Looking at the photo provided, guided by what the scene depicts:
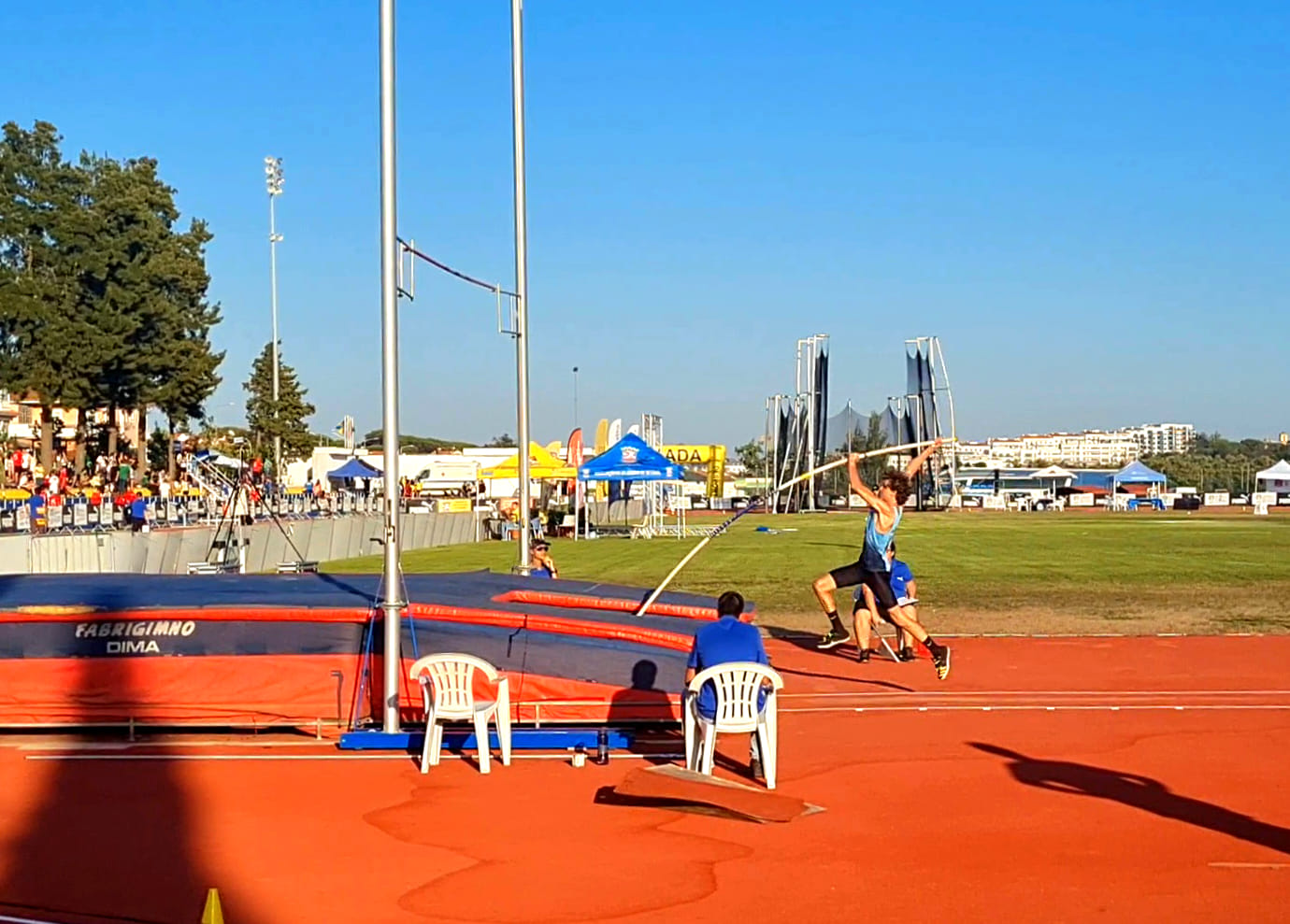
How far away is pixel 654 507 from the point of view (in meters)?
60.2

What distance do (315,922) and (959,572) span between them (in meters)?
26.6

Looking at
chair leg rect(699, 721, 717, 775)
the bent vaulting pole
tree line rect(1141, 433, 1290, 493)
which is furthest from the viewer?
tree line rect(1141, 433, 1290, 493)

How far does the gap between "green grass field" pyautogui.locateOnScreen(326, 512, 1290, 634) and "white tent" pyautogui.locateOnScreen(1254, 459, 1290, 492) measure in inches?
2292

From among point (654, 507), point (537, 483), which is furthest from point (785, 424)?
point (654, 507)

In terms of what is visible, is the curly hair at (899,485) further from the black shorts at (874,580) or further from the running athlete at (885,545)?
the black shorts at (874,580)

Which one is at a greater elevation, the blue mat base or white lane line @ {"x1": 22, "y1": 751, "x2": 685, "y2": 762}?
the blue mat base

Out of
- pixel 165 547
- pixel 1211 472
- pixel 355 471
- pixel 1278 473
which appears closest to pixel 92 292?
pixel 355 471

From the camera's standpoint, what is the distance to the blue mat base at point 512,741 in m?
12.1

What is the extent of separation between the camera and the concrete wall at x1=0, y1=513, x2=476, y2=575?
27.4 meters

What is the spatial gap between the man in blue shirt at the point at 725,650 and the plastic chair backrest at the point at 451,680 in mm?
1602

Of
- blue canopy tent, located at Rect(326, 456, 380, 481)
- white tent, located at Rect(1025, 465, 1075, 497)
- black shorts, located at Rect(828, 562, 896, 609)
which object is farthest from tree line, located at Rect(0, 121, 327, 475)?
white tent, located at Rect(1025, 465, 1075, 497)

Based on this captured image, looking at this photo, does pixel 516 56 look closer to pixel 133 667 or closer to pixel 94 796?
pixel 133 667

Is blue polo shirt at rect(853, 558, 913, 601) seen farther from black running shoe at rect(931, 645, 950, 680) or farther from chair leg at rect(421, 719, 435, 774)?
chair leg at rect(421, 719, 435, 774)

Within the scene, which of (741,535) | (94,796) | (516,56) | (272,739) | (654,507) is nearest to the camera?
(94,796)
